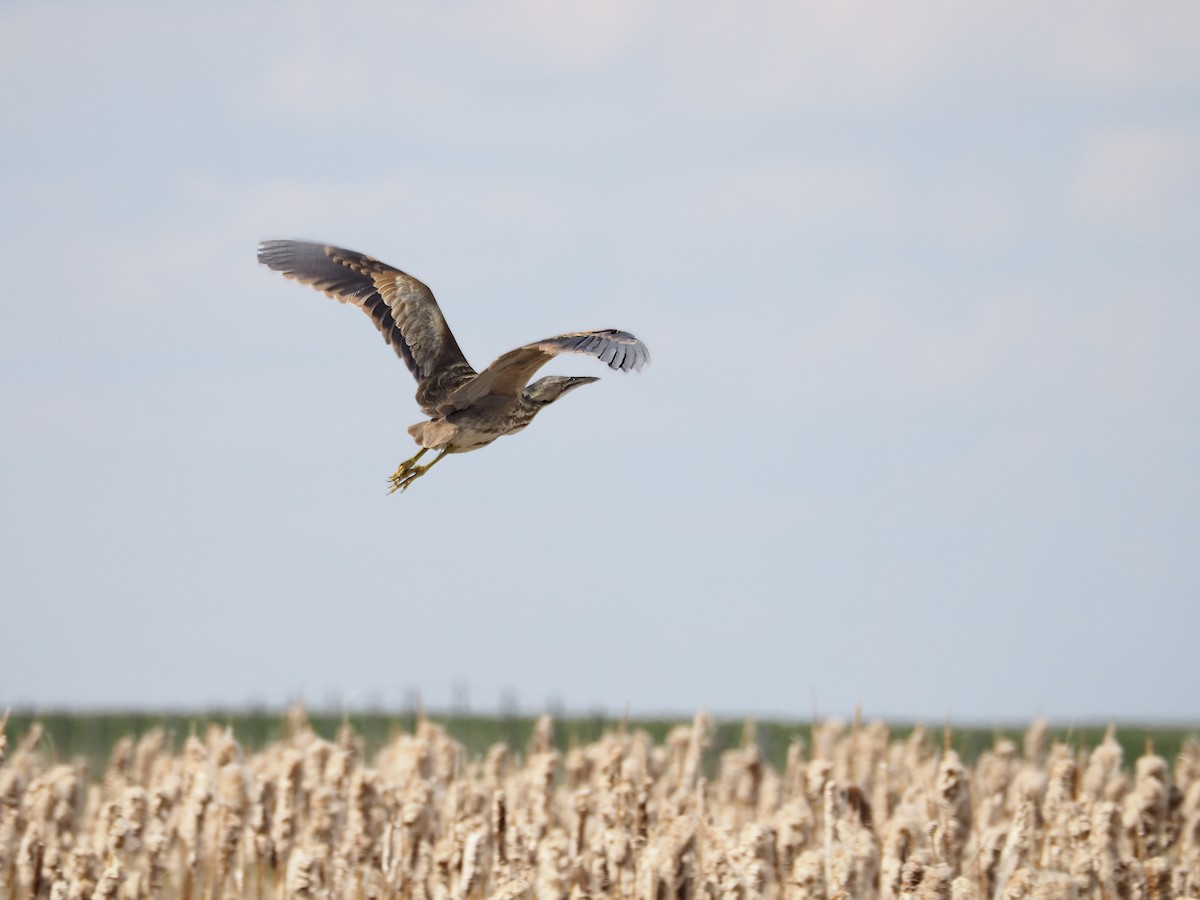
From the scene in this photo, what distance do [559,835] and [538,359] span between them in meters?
2.74

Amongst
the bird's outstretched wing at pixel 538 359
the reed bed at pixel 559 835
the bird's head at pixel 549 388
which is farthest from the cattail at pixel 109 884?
the bird's head at pixel 549 388

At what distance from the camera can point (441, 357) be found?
33.5 feet

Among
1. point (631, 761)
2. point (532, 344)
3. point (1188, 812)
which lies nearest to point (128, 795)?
point (631, 761)

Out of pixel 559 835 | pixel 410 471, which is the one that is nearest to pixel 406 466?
pixel 410 471

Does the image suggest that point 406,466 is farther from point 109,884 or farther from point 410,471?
point 109,884

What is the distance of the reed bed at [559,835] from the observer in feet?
28.5

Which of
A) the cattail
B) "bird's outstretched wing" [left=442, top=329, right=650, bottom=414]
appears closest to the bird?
"bird's outstretched wing" [left=442, top=329, right=650, bottom=414]

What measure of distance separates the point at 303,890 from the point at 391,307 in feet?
12.4

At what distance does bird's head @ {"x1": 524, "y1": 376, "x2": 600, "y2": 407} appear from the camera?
9.62 meters

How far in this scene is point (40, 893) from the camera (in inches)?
375

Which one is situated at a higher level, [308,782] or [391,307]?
[391,307]

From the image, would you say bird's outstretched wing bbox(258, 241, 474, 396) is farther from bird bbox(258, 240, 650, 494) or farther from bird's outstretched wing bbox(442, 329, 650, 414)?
bird's outstretched wing bbox(442, 329, 650, 414)

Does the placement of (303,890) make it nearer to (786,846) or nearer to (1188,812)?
(786,846)

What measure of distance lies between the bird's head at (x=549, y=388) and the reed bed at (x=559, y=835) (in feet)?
7.05
